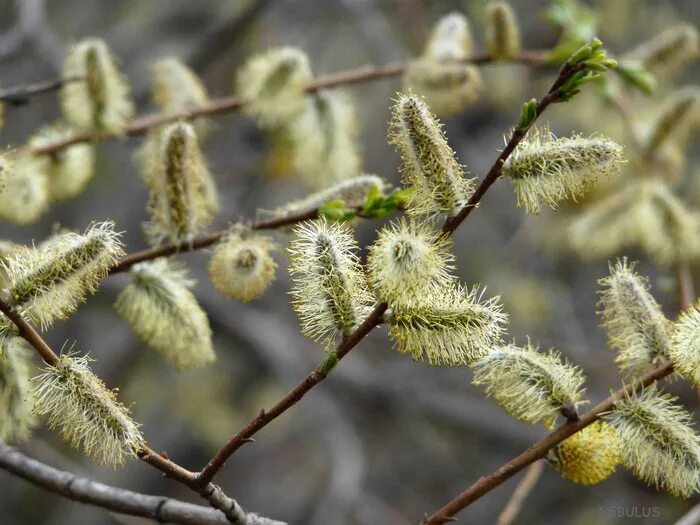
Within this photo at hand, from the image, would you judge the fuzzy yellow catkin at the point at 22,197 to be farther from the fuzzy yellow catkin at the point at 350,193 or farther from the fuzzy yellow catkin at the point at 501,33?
the fuzzy yellow catkin at the point at 501,33

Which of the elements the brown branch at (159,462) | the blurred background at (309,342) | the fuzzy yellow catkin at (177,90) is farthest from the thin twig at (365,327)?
the blurred background at (309,342)

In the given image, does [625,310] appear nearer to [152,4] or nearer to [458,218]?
[458,218]

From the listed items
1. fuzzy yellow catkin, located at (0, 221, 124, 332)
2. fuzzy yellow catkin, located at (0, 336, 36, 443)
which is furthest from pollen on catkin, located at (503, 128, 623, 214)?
fuzzy yellow catkin, located at (0, 336, 36, 443)

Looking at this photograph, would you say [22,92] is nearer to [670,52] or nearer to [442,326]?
[442,326]

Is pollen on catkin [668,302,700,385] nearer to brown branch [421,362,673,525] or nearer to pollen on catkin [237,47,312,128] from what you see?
brown branch [421,362,673,525]

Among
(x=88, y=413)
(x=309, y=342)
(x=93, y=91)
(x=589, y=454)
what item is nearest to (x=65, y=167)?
(x=93, y=91)
